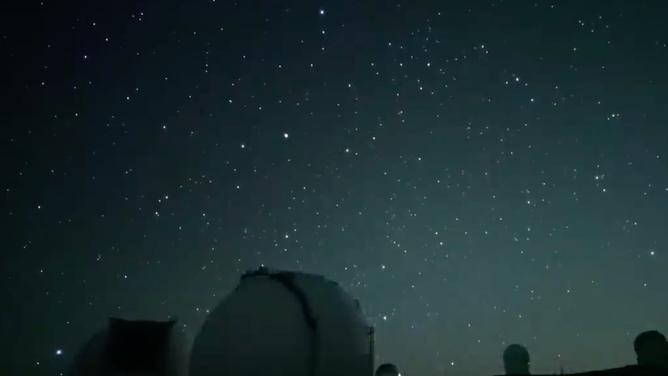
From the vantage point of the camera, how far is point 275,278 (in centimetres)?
1683

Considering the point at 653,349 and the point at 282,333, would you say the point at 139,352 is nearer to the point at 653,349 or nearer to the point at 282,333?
the point at 282,333

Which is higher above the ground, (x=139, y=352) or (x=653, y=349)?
(x=139, y=352)

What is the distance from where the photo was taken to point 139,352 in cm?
1870

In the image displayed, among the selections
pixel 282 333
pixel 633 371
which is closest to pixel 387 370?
pixel 633 371

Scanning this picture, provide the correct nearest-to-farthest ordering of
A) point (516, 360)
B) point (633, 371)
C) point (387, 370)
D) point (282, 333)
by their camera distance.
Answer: point (282, 333)
point (633, 371)
point (516, 360)
point (387, 370)

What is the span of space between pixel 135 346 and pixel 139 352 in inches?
A: 10.3

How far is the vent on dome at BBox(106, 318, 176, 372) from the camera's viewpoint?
1866 centimetres

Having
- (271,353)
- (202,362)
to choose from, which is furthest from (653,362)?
(202,362)

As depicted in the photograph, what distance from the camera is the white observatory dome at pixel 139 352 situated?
18.7 meters

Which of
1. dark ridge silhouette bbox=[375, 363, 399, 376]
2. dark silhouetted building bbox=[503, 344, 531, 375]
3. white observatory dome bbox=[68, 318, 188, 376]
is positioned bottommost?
dark ridge silhouette bbox=[375, 363, 399, 376]

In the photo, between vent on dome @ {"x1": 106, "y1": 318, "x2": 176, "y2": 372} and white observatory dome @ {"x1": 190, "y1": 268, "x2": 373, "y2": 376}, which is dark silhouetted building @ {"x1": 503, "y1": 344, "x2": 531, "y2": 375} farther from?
vent on dome @ {"x1": 106, "y1": 318, "x2": 176, "y2": 372}

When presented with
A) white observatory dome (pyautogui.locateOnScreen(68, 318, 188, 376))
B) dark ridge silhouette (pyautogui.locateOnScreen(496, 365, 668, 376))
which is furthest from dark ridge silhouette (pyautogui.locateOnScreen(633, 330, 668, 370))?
white observatory dome (pyautogui.locateOnScreen(68, 318, 188, 376))

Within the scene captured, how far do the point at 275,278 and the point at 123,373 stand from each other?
679cm

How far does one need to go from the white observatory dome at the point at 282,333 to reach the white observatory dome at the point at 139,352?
3.27 meters
